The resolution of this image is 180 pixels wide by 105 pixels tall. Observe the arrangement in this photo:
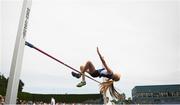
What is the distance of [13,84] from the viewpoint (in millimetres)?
2008

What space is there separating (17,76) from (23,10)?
0.48 m

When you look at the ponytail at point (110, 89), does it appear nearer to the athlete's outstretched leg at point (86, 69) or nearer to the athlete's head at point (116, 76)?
the athlete's head at point (116, 76)

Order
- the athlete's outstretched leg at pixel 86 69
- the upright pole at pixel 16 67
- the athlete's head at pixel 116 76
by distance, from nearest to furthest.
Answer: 1. the upright pole at pixel 16 67
2. the athlete's outstretched leg at pixel 86 69
3. the athlete's head at pixel 116 76

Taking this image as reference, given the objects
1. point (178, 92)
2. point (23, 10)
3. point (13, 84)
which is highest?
point (178, 92)

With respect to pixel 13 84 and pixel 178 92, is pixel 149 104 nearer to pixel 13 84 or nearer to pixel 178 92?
pixel 178 92

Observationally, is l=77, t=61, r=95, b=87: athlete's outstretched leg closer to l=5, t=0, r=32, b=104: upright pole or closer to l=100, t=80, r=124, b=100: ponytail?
l=100, t=80, r=124, b=100: ponytail

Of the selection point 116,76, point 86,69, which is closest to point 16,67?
point 86,69

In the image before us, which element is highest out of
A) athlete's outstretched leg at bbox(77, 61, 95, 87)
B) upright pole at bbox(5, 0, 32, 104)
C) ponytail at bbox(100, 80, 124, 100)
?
athlete's outstretched leg at bbox(77, 61, 95, 87)

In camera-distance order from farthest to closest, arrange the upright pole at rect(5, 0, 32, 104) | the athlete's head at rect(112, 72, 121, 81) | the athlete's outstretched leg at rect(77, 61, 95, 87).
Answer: the athlete's head at rect(112, 72, 121, 81)
the athlete's outstretched leg at rect(77, 61, 95, 87)
the upright pole at rect(5, 0, 32, 104)

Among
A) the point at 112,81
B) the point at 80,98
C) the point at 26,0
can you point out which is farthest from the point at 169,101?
the point at 26,0

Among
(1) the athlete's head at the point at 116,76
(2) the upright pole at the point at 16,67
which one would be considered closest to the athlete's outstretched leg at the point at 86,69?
(1) the athlete's head at the point at 116,76

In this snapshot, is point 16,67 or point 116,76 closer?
point 16,67

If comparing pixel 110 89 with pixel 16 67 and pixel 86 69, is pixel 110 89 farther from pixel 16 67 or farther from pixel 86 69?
pixel 16 67

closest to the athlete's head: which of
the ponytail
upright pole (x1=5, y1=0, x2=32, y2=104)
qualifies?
the ponytail
